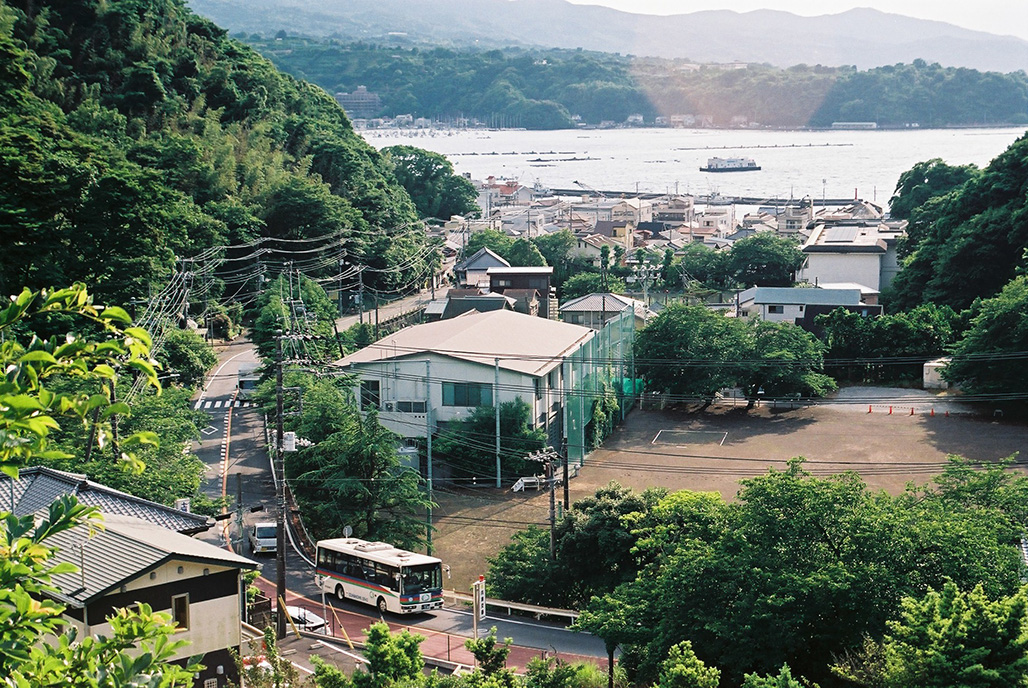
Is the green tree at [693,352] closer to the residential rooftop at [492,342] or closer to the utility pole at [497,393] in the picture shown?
the residential rooftop at [492,342]

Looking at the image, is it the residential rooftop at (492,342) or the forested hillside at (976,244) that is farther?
the forested hillside at (976,244)

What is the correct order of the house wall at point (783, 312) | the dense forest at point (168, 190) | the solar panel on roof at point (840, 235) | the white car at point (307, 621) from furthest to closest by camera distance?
1. the solar panel on roof at point (840, 235)
2. the house wall at point (783, 312)
3. the dense forest at point (168, 190)
4. the white car at point (307, 621)

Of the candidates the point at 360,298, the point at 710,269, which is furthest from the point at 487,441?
the point at 710,269

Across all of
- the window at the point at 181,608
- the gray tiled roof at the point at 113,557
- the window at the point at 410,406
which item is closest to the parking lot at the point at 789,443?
the window at the point at 410,406

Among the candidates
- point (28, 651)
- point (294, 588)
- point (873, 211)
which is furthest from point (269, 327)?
point (873, 211)

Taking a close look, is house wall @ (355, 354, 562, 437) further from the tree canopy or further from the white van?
the tree canopy

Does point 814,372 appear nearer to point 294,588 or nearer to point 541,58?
point 294,588

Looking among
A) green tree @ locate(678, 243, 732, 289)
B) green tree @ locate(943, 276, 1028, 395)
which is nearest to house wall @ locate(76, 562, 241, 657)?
green tree @ locate(943, 276, 1028, 395)
